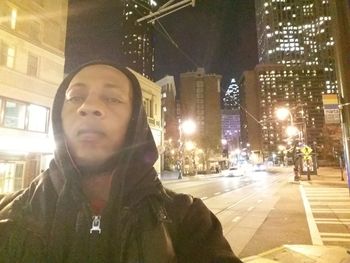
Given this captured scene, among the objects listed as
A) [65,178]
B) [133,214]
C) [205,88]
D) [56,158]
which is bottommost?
[133,214]

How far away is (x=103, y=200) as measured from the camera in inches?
61.1

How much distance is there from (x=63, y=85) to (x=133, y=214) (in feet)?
3.04

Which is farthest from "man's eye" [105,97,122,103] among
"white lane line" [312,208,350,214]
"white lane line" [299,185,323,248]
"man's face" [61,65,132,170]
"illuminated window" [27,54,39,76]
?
"illuminated window" [27,54,39,76]

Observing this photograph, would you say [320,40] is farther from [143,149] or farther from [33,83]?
[143,149]

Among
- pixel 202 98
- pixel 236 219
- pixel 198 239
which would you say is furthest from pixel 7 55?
pixel 202 98

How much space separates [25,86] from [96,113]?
20.0 meters

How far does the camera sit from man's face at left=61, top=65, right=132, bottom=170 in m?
1.53

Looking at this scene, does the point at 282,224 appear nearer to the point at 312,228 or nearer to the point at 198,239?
the point at 312,228

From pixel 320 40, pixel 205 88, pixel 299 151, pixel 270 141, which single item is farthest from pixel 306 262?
pixel 320 40

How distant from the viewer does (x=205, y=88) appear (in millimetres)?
157250

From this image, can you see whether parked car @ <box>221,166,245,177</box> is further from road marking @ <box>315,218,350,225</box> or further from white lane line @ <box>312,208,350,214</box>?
road marking @ <box>315,218,350,225</box>

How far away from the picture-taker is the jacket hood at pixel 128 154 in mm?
1515

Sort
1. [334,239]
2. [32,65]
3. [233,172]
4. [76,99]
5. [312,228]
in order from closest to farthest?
[76,99], [334,239], [312,228], [32,65], [233,172]

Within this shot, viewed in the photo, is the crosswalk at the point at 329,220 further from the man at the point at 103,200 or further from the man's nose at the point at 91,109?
the man's nose at the point at 91,109
